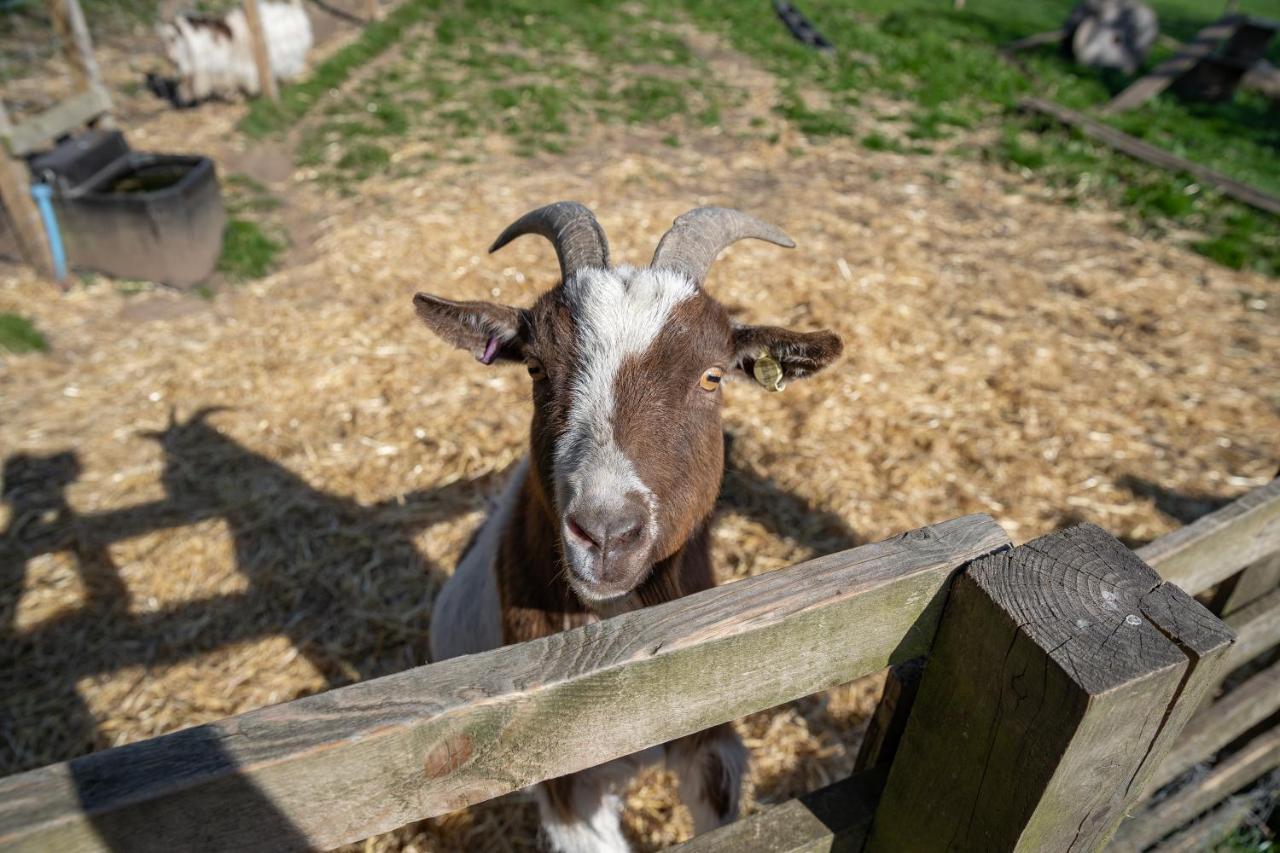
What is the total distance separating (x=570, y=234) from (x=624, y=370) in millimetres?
828

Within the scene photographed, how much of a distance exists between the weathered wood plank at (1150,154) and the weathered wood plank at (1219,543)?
29.6 ft

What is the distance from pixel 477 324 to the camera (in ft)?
10.5

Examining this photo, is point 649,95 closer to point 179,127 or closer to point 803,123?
point 803,123

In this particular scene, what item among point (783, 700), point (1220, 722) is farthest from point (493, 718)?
point (1220, 722)

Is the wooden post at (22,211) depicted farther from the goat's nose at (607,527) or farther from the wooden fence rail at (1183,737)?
the wooden fence rail at (1183,737)

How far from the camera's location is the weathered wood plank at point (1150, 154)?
9.49m

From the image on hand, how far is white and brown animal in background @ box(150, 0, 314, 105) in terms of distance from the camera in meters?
11.4

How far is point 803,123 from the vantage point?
1172 centimetres

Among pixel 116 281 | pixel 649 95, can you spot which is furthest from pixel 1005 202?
pixel 116 281

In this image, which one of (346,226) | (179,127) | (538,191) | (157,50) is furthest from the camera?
(157,50)

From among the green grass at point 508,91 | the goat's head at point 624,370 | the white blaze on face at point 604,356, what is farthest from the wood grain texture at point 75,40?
the white blaze on face at point 604,356

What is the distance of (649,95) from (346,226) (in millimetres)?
5898

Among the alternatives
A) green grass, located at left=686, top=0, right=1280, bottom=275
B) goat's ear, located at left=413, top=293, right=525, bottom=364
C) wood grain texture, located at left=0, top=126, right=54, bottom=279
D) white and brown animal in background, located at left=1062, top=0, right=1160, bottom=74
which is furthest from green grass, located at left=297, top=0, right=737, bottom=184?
white and brown animal in background, located at left=1062, top=0, right=1160, bottom=74

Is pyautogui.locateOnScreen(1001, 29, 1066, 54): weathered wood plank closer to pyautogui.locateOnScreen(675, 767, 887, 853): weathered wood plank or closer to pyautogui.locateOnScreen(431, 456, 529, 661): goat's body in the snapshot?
pyautogui.locateOnScreen(431, 456, 529, 661): goat's body
